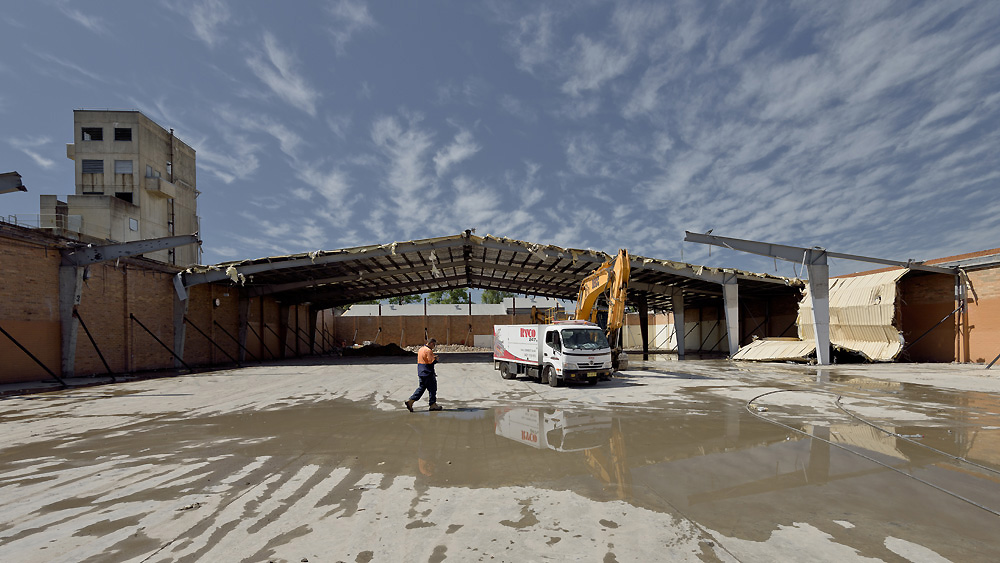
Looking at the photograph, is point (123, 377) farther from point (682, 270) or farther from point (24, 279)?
point (682, 270)

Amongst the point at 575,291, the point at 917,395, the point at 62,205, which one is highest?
the point at 62,205

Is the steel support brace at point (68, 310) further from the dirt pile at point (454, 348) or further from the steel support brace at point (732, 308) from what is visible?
the dirt pile at point (454, 348)

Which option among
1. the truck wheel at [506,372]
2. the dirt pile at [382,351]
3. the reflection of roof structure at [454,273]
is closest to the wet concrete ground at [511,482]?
the truck wheel at [506,372]

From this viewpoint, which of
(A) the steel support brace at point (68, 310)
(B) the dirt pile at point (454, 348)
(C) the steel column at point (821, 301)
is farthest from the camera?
(B) the dirt pile at point (454, 348)

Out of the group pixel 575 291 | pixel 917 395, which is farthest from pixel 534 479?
pixel 575 291

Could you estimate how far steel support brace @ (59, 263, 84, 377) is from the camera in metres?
18.2

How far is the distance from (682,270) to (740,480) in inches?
888

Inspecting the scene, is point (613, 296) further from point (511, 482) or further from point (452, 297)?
point (452, 297)

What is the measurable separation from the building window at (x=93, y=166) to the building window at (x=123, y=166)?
1415 mm

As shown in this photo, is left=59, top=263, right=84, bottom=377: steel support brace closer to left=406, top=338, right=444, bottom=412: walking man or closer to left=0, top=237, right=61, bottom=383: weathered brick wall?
left=0, top=237, right=61, bottom=383: weathered brick wall

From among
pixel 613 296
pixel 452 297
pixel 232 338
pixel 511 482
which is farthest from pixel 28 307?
pixel 452 297

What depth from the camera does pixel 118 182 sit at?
43.8 meters

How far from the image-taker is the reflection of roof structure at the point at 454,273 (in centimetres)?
2517

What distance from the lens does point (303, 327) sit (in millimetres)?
41688
